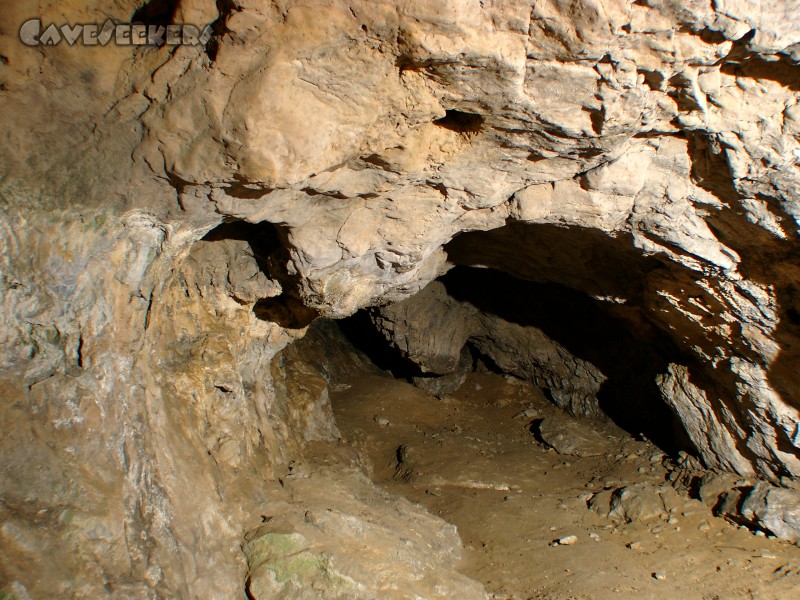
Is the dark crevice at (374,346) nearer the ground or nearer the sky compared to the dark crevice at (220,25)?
nearer the ground

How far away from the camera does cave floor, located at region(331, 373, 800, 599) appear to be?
12.8 ft

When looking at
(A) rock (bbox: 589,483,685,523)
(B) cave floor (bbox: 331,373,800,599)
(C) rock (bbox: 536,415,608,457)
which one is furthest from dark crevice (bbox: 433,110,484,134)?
(C) rock (bbox: 536,415,608,457)

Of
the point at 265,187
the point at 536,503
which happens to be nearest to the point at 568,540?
the point at 536,503

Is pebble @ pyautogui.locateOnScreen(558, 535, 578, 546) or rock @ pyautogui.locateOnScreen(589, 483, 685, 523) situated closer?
pebble @ pyautogui.locateOnScreen(558, 535, 578, 546)

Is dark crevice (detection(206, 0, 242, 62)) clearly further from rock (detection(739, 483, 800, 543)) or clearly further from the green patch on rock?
rock (detection(739, 483, 800, 543))

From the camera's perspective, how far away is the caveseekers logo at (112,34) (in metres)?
2.15

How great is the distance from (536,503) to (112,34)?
4.54 metres

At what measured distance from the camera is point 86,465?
2.69 metres

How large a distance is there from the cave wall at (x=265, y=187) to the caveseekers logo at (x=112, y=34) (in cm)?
4

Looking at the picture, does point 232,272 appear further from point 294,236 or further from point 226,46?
point 226,46

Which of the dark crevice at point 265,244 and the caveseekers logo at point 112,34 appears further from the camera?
the dark crevice at point 265,244

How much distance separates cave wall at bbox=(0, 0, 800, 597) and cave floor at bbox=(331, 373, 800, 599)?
1.63 m

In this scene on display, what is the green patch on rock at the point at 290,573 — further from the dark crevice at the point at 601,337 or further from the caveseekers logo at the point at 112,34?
the dark crevice at the point at 601,337

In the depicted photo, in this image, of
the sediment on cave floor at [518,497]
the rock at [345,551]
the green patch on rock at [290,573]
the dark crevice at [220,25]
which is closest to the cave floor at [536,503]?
the sediment on cave floor at [518,497]
